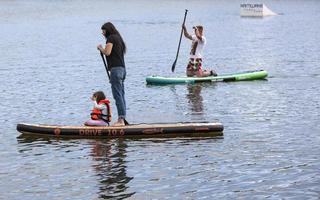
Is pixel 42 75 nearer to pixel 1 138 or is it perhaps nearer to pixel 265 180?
pixel 1 138

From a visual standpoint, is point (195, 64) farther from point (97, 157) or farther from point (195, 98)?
point (97, 157)

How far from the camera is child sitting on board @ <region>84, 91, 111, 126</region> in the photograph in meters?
17.0

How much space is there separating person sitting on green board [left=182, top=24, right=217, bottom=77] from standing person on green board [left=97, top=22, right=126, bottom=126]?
9440 millimetres

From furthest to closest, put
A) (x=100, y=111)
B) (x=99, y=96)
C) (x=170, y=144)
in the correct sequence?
(x=100, y=111) < (x=99, y=96) < (x=170, y=144)

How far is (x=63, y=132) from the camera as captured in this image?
16.7 meters

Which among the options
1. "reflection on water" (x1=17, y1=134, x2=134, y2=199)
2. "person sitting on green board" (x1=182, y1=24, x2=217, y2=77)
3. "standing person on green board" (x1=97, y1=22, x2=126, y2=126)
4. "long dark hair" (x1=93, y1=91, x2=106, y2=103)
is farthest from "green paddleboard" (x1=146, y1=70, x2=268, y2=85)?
"reflection on water" (x1=17, y1=134, x2=134, y2=199)

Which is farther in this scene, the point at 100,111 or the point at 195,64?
the point at 195,64

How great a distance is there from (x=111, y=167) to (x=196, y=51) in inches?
527

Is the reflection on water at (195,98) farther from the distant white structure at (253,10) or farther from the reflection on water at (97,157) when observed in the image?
the distant white structure at (253,10)

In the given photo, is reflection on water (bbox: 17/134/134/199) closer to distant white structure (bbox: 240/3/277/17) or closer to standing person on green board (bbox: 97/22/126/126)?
standing person on green board (bbox: 97/22/126/126)

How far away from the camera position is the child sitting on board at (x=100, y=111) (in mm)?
16969

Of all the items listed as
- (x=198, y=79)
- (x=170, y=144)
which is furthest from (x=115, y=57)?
(x=198, y=79)

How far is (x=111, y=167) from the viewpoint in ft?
46.1

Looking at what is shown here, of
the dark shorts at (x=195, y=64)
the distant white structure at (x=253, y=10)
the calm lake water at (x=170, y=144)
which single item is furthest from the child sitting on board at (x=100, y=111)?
the distant white structure at (x=253, y=10)
